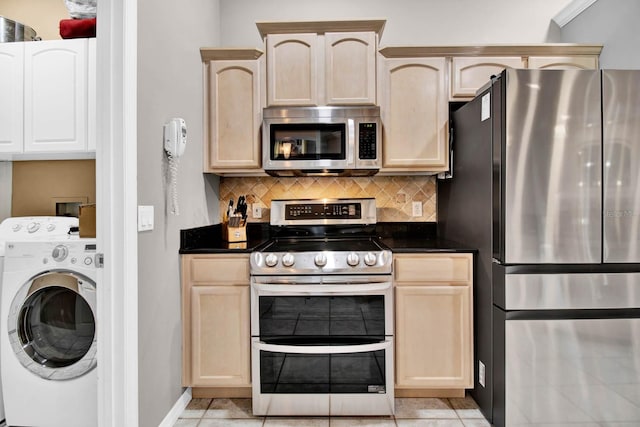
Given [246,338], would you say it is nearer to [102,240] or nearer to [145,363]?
[145,363]

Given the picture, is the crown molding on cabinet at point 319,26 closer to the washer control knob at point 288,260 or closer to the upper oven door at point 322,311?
the washer control knob at point 288,260

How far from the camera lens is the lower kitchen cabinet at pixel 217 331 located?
82.0 inches

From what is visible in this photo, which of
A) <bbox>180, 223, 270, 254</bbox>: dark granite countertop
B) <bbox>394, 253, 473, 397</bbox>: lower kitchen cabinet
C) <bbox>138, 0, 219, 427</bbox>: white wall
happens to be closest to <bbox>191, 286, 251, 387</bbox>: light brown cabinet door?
→ <bbox>138, 0, 219, 427</bbox>: white wall

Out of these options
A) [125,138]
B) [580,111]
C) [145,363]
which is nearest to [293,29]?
[125,138]

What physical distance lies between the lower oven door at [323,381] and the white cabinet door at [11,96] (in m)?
1.89

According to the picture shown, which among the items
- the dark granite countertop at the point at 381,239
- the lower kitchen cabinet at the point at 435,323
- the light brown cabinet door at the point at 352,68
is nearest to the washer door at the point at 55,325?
the dark granite countertop at the point at 381,239

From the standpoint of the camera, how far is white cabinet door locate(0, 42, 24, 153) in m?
2.06

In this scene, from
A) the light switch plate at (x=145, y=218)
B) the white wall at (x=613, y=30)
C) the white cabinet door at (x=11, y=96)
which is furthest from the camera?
the white wall at (x=613, y=30)

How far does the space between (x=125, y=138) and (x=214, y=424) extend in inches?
61.3

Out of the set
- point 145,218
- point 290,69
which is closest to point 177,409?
point 145,218

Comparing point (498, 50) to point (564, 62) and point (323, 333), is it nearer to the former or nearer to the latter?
point (564, 62)

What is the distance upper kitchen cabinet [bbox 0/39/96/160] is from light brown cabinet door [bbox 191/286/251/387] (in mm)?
1101

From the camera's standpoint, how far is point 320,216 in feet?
8.79

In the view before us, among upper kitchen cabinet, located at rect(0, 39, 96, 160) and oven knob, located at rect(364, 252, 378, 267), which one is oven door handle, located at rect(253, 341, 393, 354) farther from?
upper kitchen cabinet, located at rect(0, 39, 96, 160)
